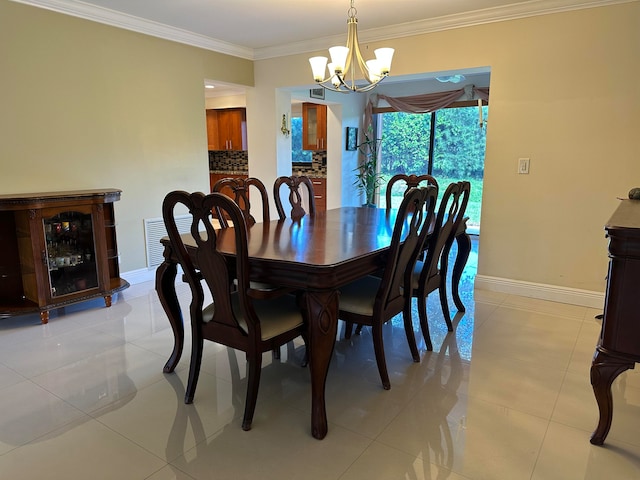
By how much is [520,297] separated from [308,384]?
238 cm

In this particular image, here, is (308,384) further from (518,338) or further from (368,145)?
(368,145)

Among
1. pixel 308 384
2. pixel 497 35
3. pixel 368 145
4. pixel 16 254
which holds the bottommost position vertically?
pixel 308 384

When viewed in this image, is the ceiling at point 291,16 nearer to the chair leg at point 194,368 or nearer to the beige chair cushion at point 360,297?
the beige chair cushion at point 360,297

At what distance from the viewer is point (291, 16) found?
3826 millimetres

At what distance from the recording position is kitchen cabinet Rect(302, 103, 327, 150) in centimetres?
700

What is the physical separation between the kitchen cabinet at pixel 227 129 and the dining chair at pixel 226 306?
19.1 ft

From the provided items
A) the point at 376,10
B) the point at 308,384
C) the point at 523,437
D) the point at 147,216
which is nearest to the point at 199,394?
the point at 308,384

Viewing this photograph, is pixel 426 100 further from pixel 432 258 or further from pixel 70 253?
pixel 70 253

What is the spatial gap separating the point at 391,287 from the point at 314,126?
5398 mm

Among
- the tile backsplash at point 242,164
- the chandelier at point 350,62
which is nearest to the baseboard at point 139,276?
the chandelier at point 350,62

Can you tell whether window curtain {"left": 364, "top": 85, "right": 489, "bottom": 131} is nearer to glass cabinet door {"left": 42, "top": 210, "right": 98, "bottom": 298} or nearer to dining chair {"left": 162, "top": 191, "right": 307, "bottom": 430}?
glass cabinet door {"left": 42, "top": 210, "right": 98, "bottom": 298}

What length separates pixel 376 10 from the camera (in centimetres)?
365

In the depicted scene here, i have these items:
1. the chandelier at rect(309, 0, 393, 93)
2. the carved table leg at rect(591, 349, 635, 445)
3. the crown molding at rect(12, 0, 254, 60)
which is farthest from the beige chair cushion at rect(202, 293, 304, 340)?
the crown molding at rect(12, 0, 254, 60)

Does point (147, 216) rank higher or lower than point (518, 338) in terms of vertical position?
higher
